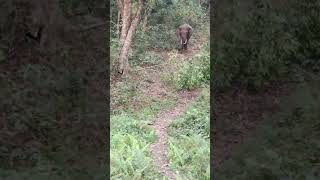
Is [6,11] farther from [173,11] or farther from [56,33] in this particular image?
[173,11]

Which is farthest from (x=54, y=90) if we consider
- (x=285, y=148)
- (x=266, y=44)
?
(x=266, y=44)

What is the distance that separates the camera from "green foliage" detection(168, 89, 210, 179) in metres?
6.50

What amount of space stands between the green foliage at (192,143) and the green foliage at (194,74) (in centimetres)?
166

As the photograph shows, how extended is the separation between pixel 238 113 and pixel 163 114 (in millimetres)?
1973

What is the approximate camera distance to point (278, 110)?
796 centimetres

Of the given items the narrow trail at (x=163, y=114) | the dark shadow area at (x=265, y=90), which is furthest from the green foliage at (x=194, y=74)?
the dark shadow area at (x=265, y=90)

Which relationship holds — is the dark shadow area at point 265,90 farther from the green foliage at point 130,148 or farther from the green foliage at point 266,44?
the green foliage at point 130,148

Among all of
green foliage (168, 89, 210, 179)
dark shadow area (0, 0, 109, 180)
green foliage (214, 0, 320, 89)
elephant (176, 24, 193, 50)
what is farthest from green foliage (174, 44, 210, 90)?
elephant (176, 24, 193, 50)

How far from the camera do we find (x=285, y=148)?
648 centimetres

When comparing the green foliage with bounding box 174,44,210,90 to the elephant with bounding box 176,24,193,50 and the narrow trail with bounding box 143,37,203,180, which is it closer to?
the narrow trail with bounding box 143,37,203,180

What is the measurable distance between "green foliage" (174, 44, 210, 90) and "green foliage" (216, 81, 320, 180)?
4069 mm

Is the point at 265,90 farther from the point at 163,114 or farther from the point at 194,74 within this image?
the point at 194,74

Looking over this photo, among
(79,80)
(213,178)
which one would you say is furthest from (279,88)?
(79,80)

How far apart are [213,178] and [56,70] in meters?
4.37
